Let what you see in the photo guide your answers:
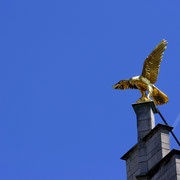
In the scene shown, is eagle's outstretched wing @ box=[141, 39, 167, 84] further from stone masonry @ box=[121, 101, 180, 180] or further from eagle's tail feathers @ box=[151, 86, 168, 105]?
stone masonry @ box=[121, 101, 180, 180]

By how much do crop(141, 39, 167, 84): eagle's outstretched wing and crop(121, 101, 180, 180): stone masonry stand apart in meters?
1.48

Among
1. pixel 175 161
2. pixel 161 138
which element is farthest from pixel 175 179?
pixel 161 138

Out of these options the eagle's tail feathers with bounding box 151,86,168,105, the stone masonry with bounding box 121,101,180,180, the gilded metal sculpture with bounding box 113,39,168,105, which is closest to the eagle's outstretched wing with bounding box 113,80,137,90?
the gilded metal sculpture with bounding box 113,39,168,105

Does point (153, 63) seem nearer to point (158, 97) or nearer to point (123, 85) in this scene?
point (158, 97)

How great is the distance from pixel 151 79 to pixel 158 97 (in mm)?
778

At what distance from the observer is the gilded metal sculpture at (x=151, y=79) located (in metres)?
25.9

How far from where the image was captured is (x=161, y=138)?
75.5 ft

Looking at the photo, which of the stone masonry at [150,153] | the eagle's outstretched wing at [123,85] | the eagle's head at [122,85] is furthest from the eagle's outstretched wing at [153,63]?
the stone masonry at [150,153]

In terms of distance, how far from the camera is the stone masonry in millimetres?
21672

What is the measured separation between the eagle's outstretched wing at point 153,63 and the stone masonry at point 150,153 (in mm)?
1477

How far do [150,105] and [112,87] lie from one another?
2.52 metres

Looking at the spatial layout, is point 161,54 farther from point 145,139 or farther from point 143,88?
point 145,139

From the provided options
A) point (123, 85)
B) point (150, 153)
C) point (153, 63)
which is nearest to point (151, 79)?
point (153, 63)

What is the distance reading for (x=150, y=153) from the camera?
916 inches
